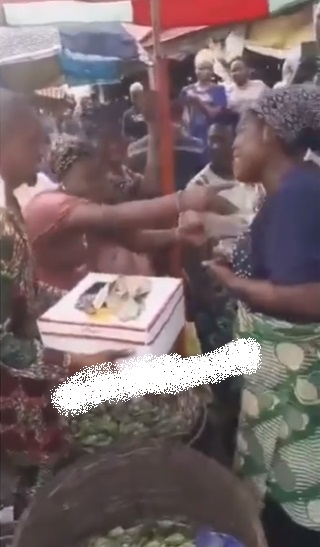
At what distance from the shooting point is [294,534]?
97cm

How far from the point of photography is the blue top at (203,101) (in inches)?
33.1

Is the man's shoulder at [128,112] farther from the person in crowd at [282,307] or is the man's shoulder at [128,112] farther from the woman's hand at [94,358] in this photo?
the woman's hand at [94,358]

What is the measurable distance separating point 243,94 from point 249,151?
0.06 metres

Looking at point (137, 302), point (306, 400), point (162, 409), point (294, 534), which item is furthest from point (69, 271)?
point (294, 534)

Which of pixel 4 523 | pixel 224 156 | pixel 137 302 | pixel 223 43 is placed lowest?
pixel 4 523

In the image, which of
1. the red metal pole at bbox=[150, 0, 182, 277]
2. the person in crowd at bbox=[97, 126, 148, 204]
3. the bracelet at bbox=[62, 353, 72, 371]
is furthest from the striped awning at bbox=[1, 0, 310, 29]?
the bracelet at bbox=[62, 353, 72, 371]

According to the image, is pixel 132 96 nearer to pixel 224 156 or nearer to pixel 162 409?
pixel 224 156

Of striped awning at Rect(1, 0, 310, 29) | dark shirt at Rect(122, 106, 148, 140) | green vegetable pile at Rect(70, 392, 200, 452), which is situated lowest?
green vegetable pile at Rect(70, 392, 200, 452)

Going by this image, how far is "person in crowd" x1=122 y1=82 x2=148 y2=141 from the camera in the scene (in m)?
0.84

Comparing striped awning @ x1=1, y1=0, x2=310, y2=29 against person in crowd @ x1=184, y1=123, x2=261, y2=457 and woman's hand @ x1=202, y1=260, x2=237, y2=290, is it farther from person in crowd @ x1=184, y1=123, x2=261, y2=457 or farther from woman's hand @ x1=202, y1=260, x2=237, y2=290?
woman's hand @ x1=202, y1=260, x2=237, y2=290

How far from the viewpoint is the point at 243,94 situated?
0.84m

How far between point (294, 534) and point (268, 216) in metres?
0.36

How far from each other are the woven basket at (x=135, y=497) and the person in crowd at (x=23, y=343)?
36 millimetres

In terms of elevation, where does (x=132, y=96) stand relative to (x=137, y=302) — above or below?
above
